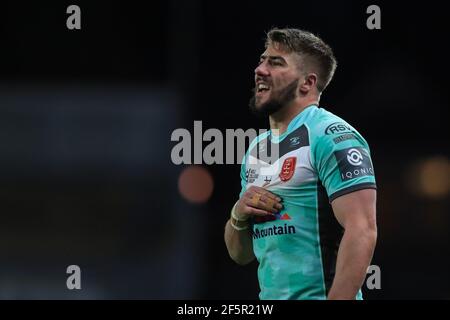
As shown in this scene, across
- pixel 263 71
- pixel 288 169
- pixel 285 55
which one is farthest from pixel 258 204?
pixel 285 55

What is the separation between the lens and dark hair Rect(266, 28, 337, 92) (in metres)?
5.07

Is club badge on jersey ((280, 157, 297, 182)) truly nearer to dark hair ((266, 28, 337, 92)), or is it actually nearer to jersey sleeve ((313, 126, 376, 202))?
jersey sleeve ((313, 126, 376, 202))

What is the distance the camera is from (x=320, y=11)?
43.9 ft

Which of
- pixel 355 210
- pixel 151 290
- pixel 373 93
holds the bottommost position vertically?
pixel 151 290

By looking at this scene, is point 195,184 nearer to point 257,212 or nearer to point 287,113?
point 287,113

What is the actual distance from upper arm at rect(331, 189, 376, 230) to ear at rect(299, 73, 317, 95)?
37.3 inches

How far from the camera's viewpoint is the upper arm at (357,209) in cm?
427

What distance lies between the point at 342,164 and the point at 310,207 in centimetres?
34

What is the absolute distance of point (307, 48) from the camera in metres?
5.10
